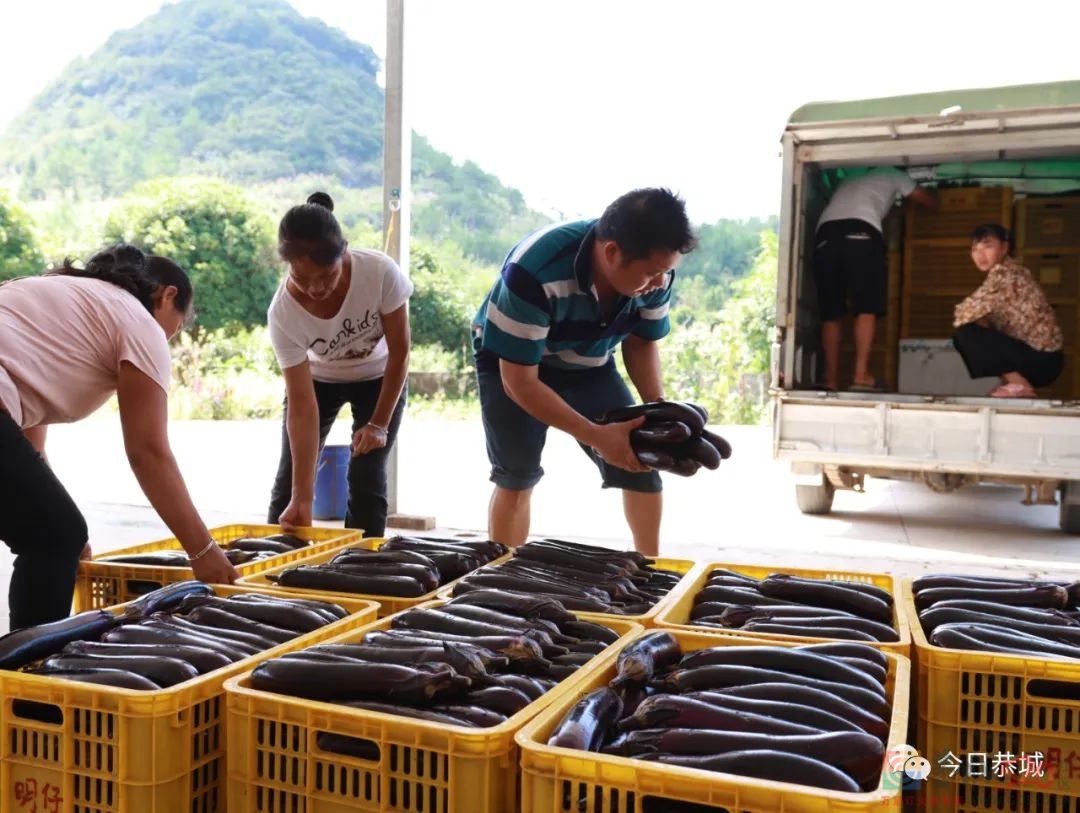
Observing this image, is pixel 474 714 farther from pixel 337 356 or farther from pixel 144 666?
pixel 337 356

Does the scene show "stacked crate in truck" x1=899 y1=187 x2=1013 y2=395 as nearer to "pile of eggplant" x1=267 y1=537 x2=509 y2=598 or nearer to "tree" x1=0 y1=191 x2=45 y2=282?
"pile of eggplant" x1=267 y1=537 x2=509 y2=598

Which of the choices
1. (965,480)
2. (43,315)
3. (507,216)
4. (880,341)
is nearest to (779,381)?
(965,480)

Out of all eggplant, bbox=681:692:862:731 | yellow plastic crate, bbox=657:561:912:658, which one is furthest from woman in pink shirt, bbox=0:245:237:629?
eggplant, bbox=681:692:862:731

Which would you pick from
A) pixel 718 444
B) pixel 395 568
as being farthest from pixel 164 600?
pixel 718 444

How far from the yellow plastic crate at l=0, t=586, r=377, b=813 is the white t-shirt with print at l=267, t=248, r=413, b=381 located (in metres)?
2.44

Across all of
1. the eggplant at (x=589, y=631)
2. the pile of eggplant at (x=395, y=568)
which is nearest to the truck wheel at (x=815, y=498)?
the pile of eggplant at (x=395, y=568)

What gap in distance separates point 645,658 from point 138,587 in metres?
2.01

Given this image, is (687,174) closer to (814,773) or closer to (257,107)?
(257,107)

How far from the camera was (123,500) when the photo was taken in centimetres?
929

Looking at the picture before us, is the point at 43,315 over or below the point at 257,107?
below

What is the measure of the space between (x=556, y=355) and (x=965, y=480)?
4.48 m

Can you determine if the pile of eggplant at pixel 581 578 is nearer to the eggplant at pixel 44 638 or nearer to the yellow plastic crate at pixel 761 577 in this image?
the yellow plastic crate at pixel 761 577

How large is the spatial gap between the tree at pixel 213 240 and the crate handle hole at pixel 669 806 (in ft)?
94.9

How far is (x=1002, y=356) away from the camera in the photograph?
809 centimetres
